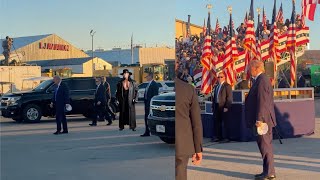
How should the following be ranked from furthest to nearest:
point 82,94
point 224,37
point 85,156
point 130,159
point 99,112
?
1. point 82,94
2. point 99,112
3. point 224,37
4. point 85,156
5. point 130,159

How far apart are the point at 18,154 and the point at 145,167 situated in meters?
3.41

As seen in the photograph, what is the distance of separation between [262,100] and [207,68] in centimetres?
368

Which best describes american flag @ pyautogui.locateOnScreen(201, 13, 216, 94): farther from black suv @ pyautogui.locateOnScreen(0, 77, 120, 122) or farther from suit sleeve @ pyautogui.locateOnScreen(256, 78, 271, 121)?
black suv @ pyautogui.locateOnScreen(0, 77, 120, 122)

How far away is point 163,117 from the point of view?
10742 mm

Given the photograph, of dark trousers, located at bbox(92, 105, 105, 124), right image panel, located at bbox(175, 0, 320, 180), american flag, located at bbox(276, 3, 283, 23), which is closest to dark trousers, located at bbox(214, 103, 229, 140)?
right image panel, located at bbox(175, 0, 320, 180)

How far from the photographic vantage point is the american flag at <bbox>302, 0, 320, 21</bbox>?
1478 centimetres

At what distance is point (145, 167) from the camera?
28.5ft

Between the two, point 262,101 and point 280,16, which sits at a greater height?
point 280,16

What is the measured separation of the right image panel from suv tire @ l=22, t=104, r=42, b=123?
27.1 ft

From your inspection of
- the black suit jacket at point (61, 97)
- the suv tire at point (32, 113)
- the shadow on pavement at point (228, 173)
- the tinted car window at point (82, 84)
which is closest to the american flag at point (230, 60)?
the shadow on pavement at point (228, 173)

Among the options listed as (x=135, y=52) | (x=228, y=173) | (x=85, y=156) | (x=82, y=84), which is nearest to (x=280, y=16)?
(x=85, y=156)

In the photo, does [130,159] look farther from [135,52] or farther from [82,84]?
[135,52]

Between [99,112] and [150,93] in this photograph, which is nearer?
[150,93]

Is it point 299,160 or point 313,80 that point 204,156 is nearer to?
point 299,160
